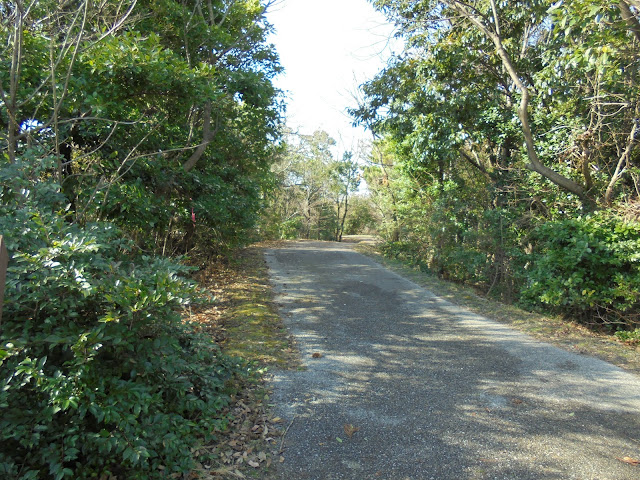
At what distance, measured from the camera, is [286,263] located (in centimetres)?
1344

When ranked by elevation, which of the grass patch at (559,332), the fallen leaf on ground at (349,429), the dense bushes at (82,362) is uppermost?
the dense bushes at (82,362)

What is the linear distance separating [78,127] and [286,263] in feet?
27.6

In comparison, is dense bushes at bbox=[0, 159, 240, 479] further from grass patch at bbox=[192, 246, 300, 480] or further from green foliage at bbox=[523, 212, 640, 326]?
green foliage at bbox=[523, 212, 640, 326]

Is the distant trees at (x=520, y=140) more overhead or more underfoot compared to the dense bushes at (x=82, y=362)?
more overhead

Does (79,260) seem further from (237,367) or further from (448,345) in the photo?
(448,345)

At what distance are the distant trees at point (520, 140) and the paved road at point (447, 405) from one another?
2.24 metres

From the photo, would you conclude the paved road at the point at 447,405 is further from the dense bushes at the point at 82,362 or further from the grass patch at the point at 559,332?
the dense bushes at the point at 82,362

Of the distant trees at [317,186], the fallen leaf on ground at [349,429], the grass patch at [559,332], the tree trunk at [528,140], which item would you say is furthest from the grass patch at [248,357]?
the distant trees at [317,186]

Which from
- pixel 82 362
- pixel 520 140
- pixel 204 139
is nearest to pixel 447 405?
pixel 82 362

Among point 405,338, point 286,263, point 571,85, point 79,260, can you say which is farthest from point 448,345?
point 286,263

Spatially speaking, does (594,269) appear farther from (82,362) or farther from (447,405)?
(82,362)

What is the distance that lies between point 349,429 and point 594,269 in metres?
5.39

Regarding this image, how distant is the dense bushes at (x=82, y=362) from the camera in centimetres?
245

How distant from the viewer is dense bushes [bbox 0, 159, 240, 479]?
2.45 meters
